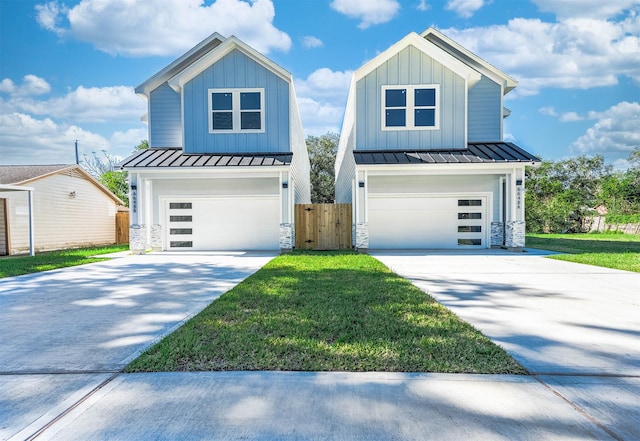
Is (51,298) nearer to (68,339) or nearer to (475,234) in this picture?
(68,339)

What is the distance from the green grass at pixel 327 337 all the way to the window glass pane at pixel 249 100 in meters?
8.88

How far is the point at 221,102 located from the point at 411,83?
6.95 metres

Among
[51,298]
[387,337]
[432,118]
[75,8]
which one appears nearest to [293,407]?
[387,337]

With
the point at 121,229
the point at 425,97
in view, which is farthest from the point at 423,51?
the point at 121,229

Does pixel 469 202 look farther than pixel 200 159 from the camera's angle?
Yes

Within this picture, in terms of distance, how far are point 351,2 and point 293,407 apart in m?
17.2

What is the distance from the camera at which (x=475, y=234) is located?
42.5ft

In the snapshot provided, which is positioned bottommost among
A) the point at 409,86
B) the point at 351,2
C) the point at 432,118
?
the point at 432,118

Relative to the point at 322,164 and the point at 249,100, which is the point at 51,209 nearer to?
the point at 249,100

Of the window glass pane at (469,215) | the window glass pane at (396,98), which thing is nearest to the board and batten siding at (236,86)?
Answer: the window glass pane at (396,98)

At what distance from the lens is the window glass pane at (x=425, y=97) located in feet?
40.8

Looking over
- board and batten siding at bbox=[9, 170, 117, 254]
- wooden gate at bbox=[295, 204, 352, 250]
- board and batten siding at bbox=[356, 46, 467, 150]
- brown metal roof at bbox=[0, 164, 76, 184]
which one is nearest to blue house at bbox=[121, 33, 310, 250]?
wooden gate at bbox=[295, 204, 352, 250]

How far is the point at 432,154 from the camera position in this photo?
39.6 ft

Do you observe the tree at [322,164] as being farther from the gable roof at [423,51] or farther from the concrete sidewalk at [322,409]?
the concrete sidewalk at [322,409]
